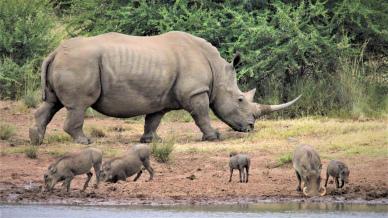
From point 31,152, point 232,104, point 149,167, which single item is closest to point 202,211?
point 149,167

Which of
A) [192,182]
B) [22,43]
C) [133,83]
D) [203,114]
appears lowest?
[192,182]

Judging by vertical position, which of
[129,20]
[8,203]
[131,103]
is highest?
[129,20]

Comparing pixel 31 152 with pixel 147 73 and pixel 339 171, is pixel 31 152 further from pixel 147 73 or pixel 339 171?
pixel 339 171

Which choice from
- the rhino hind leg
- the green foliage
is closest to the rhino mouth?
the rhino hind leg

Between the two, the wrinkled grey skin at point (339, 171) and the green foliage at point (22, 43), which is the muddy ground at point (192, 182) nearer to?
the wrinkled grey skin at point (339, 171)

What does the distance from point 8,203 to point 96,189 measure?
109 cm

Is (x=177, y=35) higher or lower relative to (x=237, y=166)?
higher

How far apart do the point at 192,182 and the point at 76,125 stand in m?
3.37

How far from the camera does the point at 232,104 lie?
1903 centimetres

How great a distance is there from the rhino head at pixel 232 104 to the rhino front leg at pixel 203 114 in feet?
1.40

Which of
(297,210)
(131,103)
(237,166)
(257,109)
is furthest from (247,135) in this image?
(297,210)

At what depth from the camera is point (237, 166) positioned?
579 inches

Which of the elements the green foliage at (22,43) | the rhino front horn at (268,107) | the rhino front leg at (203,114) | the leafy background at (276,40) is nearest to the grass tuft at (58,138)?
the rhino front leg at (203,114)

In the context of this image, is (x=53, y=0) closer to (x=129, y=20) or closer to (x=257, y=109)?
(x=129, y=20)
